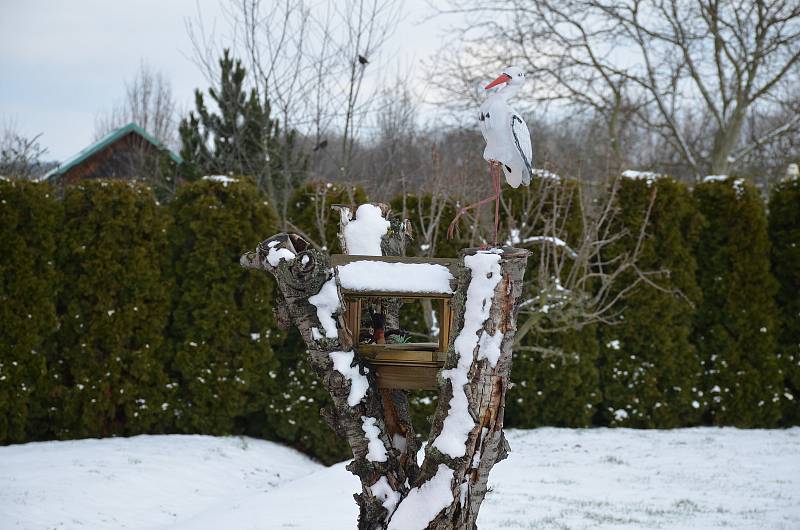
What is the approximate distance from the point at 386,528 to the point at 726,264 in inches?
220

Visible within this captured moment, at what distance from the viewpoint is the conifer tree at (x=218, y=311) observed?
6.37 meters

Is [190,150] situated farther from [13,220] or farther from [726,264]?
[726,264]

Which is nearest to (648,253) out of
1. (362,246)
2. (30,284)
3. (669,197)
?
(669,197)

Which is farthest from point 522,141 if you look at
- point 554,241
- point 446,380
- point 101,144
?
point 101,144

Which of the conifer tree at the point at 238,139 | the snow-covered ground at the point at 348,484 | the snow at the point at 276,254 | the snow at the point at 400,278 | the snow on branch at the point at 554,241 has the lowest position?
the snow-covered ground at the point at 348,484

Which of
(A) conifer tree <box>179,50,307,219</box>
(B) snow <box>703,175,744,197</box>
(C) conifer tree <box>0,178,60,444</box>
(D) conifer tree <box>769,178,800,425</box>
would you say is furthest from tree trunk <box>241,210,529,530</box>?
(A) conifer tree <box>179,50,307,219</box>

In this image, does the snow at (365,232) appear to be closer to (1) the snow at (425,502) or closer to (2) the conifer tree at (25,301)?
(1) the snow at (425,502)

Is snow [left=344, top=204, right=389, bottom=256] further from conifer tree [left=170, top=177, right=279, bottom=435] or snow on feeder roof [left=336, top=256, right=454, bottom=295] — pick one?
conifer tree [left=170, top=177, right=279, bottom=435]

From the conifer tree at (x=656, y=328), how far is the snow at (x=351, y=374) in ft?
15.9

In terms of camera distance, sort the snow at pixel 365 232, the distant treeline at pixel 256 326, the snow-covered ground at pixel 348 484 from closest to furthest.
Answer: the snow at pixel 365 232 → the snow-covered ground at pixel 348 484 → the distant treeline at pixel 256 326

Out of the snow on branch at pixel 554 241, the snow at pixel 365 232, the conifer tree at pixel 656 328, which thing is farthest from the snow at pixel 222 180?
the conifer tree at pixel 656 328

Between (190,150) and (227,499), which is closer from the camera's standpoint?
(227,499)

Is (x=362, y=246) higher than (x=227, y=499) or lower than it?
higher

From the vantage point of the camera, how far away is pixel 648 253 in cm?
696
